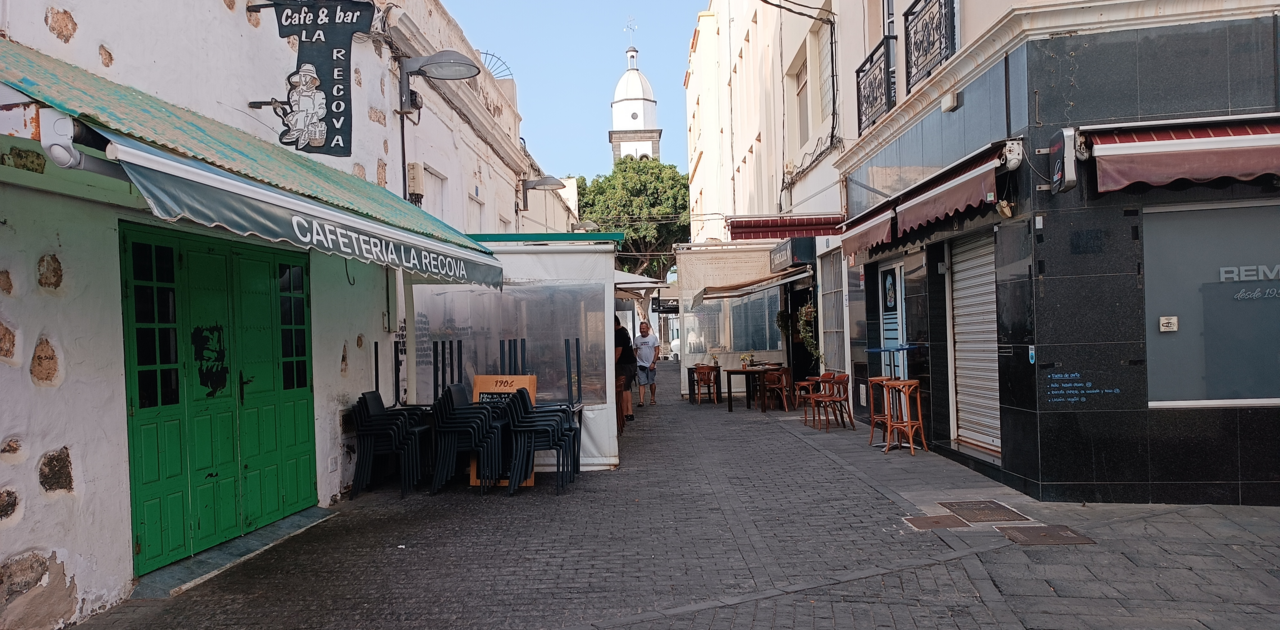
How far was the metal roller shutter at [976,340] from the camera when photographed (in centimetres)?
820

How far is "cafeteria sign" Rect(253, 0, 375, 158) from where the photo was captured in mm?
6551

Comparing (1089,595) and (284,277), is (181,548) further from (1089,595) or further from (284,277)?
(1089,595)

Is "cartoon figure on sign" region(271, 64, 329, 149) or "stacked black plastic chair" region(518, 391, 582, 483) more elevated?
"cartoon figure on sign" region(271, 64, 329, 149)

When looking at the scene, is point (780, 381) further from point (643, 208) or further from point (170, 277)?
point (643, 208)

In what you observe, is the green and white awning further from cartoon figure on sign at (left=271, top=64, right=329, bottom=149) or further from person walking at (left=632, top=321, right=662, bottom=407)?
person walking at (left=632, top=321, right=662, bottom=407)

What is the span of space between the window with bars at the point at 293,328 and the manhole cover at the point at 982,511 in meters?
5.60

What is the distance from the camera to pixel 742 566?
5574mm

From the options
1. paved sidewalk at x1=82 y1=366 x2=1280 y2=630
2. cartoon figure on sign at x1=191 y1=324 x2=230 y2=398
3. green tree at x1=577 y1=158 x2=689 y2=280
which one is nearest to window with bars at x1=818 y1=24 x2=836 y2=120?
paved sidewalk at x1=82 y1=366 x2=1280 y2=630

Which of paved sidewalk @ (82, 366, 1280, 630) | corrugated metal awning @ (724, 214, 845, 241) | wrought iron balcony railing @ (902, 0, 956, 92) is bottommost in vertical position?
paved sidewalk @ (82, 366, 1280, 630)

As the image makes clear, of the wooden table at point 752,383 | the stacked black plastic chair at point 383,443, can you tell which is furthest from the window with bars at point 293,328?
the wooden table at point 752,383

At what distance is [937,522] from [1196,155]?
3.43 m

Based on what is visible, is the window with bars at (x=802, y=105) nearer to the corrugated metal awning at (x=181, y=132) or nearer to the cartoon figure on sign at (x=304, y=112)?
the corrugated metal awning at (x=181, y=132)

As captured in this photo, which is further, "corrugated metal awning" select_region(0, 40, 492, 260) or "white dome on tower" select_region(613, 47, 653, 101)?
"white dome on tower" select_region(613, 47, 653, 101)

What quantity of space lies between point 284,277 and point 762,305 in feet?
43.4
